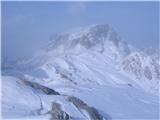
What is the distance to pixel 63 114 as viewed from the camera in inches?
1244

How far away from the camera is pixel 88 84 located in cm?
7931

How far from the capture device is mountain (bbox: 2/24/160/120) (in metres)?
35.1

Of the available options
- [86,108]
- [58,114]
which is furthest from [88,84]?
[58,114]

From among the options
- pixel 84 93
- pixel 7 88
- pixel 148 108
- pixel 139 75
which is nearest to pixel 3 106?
pixel 7 88

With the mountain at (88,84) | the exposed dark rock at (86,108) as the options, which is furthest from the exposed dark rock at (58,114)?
the exposed dark rock at (86,108)

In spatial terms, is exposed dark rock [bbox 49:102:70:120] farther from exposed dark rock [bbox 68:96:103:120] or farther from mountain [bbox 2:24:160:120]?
exposed dark rock [bbox 68:96:103:120]

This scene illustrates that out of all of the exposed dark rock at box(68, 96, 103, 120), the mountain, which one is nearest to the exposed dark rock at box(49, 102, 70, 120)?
the mountain

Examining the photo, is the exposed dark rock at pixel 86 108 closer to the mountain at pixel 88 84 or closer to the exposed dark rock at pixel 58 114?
the mountain at pixel 88 84

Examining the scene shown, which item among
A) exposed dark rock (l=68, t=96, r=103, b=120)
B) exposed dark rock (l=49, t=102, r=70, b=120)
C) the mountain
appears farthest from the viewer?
exposed dark rock (l=68, t=96, r=103, b=120)

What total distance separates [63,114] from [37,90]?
823cm

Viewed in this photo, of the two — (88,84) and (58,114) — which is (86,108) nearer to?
(58,114)

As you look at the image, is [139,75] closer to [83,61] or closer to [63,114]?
[83,61]

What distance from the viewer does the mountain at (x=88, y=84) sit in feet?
115

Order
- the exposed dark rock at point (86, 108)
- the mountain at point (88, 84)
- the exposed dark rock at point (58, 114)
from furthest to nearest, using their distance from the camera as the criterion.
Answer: the exposed dark rock at point (86, 108)
the mountain at point (88, 84)
the exposed dark rock at point (58, 114)
